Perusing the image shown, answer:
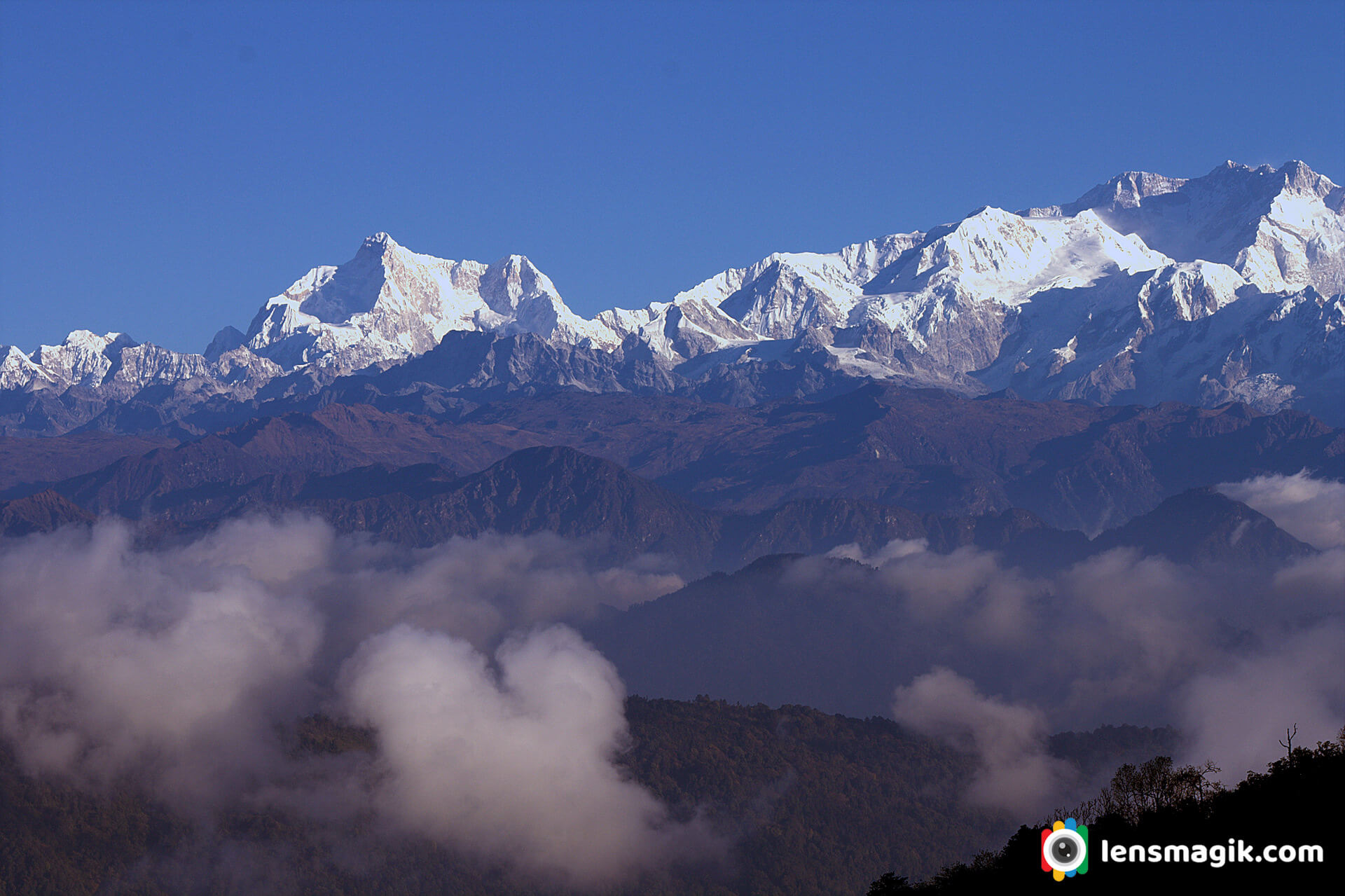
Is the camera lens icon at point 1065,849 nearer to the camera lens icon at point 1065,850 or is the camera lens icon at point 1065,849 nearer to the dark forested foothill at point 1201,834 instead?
the camera lens icon at point 1065,850

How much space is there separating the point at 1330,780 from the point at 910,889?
1584 inches

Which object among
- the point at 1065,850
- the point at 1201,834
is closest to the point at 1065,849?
the point at 1065,850

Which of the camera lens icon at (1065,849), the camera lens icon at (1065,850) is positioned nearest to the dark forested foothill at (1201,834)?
the camera lens icon at (1065,849)

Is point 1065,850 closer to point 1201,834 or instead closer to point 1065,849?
point 1065,849

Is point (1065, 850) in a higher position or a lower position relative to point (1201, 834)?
lower

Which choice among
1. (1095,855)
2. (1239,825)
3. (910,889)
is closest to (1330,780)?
(1239,825)

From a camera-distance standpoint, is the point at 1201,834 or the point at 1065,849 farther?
the point at 1201,834

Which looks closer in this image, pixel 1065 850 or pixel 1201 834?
pixel 1065 850

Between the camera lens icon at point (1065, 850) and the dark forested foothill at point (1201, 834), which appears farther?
the dark forested foothill at point (1201, 834)

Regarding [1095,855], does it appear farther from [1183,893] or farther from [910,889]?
[910,889]


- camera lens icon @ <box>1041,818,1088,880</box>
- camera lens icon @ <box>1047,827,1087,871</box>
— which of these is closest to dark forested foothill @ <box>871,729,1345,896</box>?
camera lens icon @ <box>1041,818,1088,880</box>

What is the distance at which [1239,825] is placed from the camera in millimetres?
125688

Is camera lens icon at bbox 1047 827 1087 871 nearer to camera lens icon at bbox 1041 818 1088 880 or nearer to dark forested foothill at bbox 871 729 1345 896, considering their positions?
camera lens icon at bbox 1041 818 1088 880

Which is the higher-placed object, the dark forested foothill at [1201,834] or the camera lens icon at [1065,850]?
the dark forested foothill at [1201,834]
